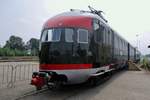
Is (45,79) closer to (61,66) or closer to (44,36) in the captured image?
(61,66)

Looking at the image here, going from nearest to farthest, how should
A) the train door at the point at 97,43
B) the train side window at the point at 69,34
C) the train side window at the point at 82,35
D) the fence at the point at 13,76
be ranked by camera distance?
1. the train side window at the point at 69,34
2. the train side window at the point at 82,35
3. the train door at the point at 97,43
4. the fence at the point at 13,76

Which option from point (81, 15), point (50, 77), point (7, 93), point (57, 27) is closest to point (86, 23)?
point (81, 15)

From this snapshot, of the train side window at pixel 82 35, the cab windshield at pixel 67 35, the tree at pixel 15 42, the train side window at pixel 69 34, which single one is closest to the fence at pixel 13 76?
the cab windshield at pixel 67 35

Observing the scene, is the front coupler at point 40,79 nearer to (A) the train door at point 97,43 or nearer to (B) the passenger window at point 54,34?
(B) the passenger window at point 54,34

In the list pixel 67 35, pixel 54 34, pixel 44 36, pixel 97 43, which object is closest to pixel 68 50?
pixel 67 35

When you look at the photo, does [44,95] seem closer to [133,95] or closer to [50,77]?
[50,77]

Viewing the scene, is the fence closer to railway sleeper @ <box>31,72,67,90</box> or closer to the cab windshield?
railway sleeper @ <box>31,72,67,90</box>

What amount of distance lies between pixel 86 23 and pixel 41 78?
3109 mm

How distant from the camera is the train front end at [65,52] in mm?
10750

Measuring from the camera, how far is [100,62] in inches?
502

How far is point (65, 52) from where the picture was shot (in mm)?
10844

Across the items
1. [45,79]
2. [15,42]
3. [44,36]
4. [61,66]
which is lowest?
[45,79]

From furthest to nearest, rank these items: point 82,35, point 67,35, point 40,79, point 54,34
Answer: point 82,35, point 54,34, point 67,35, point 40,79

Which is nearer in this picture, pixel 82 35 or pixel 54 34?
pixel 54 34
